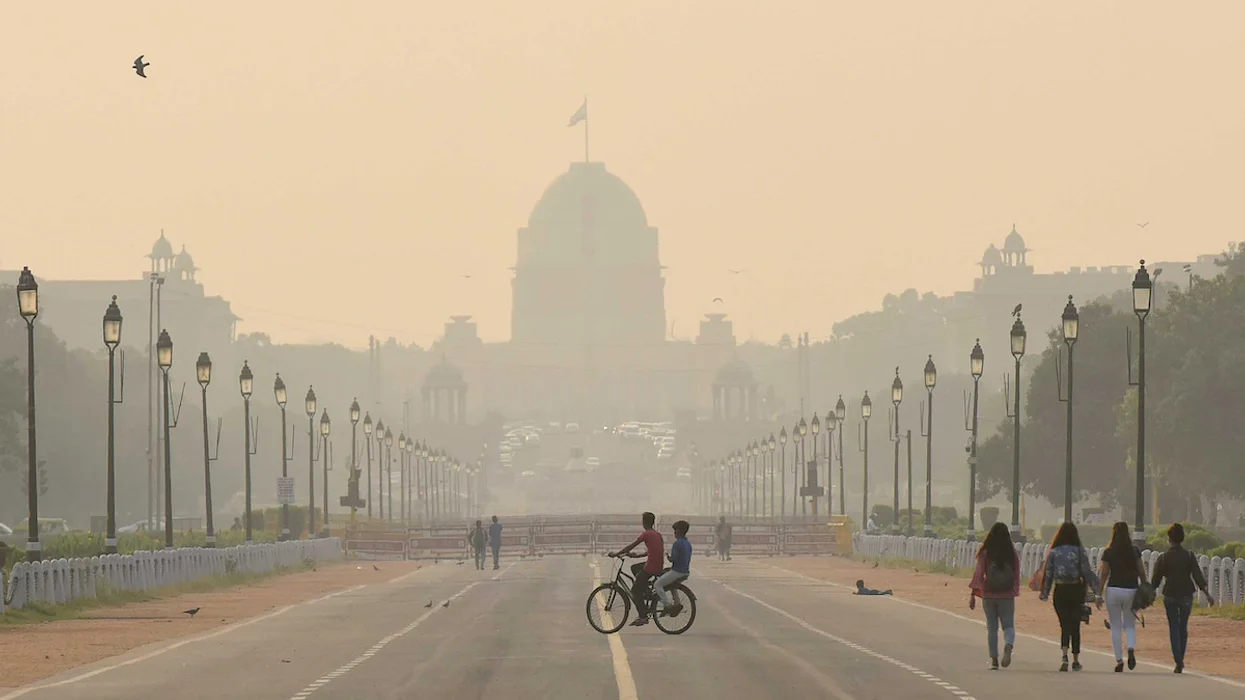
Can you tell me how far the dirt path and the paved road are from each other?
28.4 inches

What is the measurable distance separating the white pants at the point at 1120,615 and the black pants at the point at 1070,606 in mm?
314

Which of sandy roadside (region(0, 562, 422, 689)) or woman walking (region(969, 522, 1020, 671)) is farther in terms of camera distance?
sandy roadside (region(0, 562, 422, 689))

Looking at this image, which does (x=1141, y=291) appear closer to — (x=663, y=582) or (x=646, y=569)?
(x=663, y=582)

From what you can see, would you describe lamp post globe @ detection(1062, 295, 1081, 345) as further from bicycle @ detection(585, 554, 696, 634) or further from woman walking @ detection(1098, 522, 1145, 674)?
woman walking @ detection(1098, 522, 1145, 674)

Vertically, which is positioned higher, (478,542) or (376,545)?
(478,542)

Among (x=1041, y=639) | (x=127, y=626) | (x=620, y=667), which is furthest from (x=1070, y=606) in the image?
(x=127, y=626)

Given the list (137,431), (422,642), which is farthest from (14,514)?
(422,642)

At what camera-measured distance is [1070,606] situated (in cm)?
2828

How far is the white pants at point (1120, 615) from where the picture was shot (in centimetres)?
2802

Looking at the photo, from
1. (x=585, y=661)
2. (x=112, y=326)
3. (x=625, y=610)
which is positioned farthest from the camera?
(x=112, y=326)

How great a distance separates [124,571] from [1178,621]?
27300 millimetres

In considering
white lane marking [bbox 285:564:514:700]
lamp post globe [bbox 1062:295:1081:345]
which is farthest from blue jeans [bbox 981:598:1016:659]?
lamp post globe [bbox 1062:295:1081:345]

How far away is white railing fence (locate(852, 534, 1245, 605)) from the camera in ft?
135

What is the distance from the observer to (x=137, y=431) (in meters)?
148
